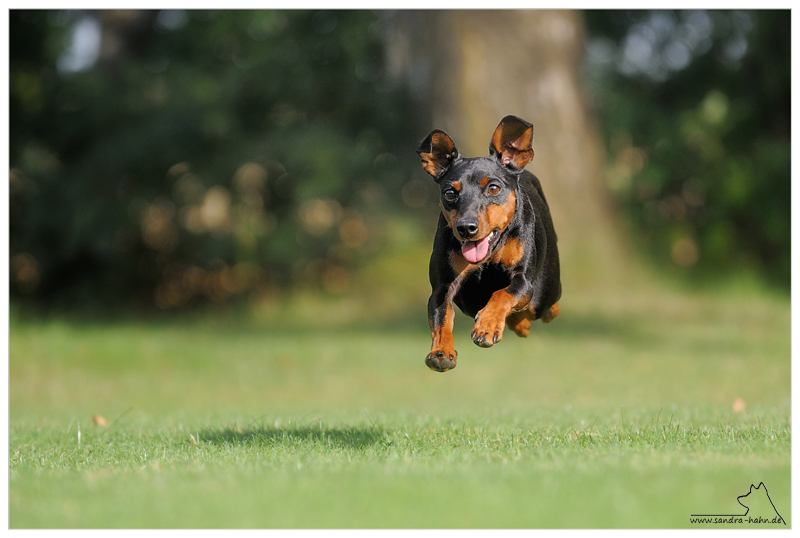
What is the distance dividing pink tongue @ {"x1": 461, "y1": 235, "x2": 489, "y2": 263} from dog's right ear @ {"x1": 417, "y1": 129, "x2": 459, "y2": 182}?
500 mm

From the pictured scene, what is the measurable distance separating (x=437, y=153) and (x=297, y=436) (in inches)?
92.2

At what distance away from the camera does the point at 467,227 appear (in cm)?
482

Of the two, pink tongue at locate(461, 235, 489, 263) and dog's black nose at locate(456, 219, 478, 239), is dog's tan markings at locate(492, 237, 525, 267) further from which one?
dog's black nose at locate(456, 219, 478, 239)

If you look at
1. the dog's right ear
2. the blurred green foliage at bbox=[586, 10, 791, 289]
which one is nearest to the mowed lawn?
the dog's right ear

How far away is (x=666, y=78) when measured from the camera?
72.3 feet

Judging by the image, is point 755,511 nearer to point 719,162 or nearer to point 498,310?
point 498,310

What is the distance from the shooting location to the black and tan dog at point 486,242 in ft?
16.3

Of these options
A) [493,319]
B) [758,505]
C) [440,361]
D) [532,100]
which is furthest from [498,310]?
[532,100]

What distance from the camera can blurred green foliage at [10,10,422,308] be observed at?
60.6 feet

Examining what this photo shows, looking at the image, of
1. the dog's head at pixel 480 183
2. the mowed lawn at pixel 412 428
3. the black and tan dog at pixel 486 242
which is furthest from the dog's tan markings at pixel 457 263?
the mowed lawn at pixel 412 428

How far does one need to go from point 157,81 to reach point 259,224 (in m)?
3.64

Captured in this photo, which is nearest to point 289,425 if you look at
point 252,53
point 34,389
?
point 34,389

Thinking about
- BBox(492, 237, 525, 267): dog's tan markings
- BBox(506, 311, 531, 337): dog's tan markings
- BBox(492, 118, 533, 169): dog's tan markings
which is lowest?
BBox(506, 311, 531, 337): dog's tan markings

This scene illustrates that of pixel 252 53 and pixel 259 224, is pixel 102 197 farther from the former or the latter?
pixel 252 53
